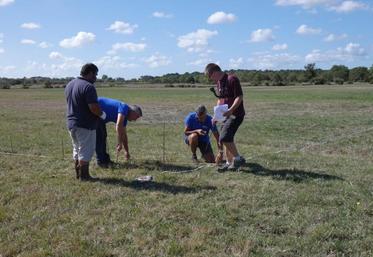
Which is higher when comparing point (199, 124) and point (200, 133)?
point (199, 124)

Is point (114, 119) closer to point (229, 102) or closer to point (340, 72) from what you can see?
point (229, 102)

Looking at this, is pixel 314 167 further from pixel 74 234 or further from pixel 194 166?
pixel 74 234

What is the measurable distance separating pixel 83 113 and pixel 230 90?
2525 millimetres

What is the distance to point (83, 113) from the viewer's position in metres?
7.59

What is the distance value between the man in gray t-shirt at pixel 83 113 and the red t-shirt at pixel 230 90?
7.01 feet

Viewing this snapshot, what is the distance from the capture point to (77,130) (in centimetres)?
769

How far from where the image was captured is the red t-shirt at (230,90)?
325 inches

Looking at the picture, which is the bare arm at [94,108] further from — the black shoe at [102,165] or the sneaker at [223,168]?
the sneaker at [223,168]

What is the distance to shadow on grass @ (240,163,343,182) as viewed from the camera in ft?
25.5

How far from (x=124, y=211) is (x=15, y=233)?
4.31 ft

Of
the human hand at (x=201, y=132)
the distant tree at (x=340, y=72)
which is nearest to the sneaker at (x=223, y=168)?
the human hand at (x=201, y=132)

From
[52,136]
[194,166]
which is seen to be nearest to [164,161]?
[194,166]

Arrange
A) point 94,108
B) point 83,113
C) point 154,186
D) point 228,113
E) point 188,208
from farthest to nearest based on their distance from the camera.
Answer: point 228,113 → point 83,113 → point 94,108 → point 154,186 → point 188,208

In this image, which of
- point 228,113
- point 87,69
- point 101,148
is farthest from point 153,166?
point 87,69
